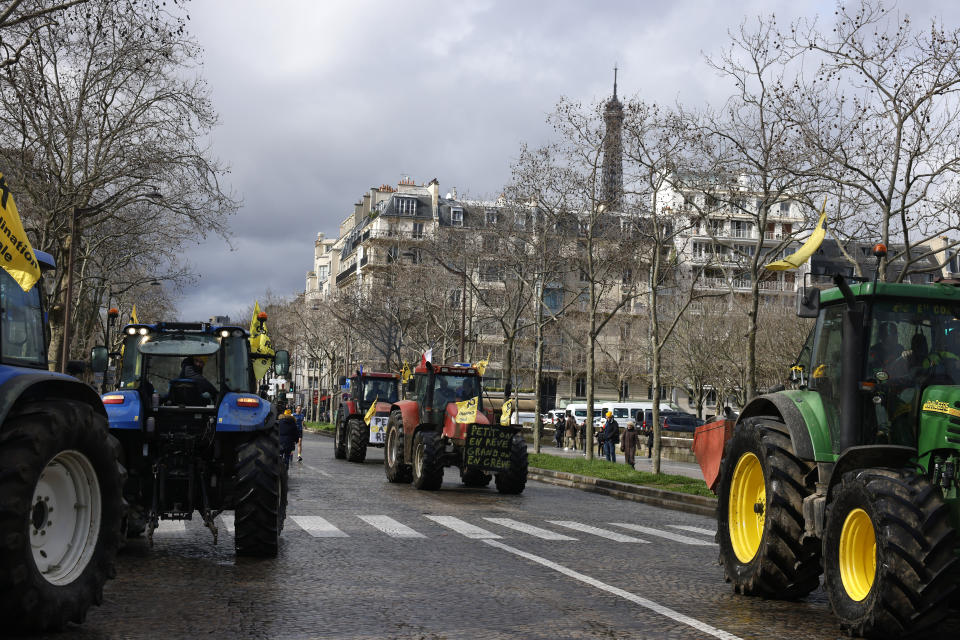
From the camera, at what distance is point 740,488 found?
10062 mm

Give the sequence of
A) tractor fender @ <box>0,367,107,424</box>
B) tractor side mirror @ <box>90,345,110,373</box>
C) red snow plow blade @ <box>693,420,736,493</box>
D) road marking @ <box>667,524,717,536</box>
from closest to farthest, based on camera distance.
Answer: tractor fender @ <box>0,367,107,424</box>
red snow plow blade @ <box>693,420,736,493</box>
tractor side mirror @ <box>90,345,110,373</box>
road marking @ <box>667,524,717,536</box>

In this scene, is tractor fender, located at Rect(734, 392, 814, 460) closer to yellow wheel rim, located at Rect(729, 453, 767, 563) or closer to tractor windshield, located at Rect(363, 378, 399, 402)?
yellow wheel rim, located at Rect(729, 453, 767, 563)

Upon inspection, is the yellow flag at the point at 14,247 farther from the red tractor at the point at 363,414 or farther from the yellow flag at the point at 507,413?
the red tractor at the point at 363,414

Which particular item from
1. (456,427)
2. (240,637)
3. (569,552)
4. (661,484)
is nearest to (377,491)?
(456,427)

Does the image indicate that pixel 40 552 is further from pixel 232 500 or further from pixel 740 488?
pixel 740 488

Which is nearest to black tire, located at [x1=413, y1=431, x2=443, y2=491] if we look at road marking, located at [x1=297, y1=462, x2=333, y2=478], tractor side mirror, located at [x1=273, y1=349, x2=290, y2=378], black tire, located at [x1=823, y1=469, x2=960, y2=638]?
road marking, located at [x1=297, y1=462, x2=333, y2=478]

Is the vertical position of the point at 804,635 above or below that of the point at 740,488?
below

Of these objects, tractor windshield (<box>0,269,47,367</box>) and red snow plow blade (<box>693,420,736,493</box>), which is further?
red snow plow blade (<box>693,420,736,493</box>)

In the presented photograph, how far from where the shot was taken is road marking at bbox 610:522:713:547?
1429 centimetres

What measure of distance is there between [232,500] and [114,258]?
39933 mm

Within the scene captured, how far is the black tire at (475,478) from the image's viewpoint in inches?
939

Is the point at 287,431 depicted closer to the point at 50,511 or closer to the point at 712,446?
the point at 712,446

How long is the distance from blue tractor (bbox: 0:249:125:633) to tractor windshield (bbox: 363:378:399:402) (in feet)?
88.2

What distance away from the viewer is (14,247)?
652cm
